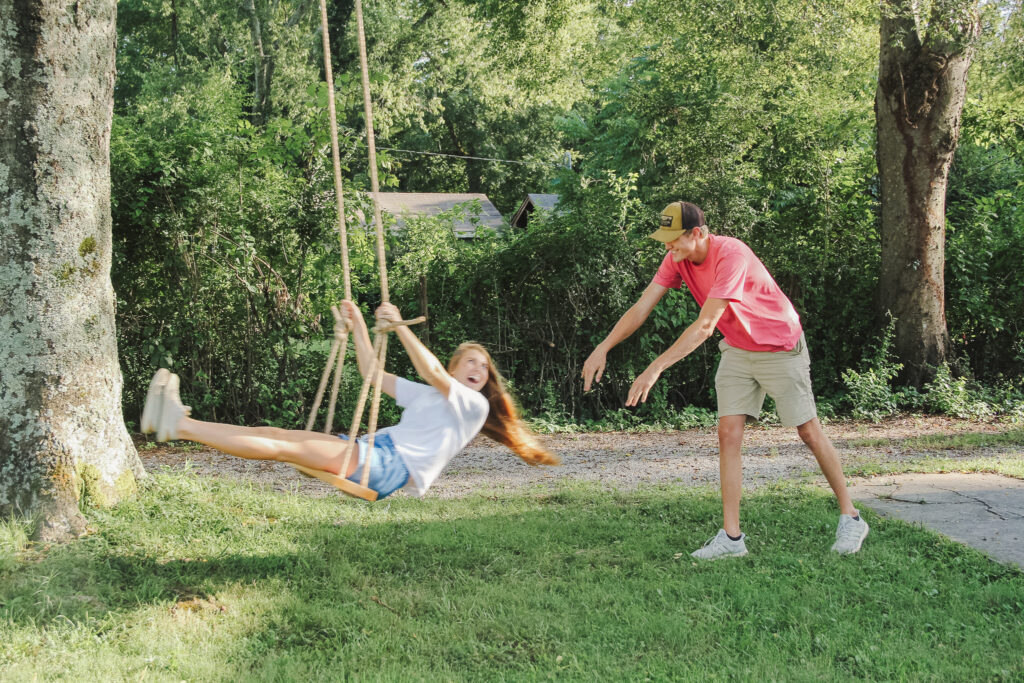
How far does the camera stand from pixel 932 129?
10.2 meters

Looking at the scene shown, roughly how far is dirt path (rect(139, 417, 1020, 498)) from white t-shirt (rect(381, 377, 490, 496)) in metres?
2.62

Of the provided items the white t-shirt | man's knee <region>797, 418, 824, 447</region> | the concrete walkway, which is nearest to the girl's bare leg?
the white t-shirt

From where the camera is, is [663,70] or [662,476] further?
[663,70]

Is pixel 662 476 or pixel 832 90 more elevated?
pixel 832 90

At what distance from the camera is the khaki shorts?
4.78 metres

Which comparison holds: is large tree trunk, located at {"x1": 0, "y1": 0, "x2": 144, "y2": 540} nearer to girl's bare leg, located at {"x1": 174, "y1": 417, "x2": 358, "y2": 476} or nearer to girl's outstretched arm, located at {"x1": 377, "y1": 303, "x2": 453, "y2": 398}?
girl's bare leg, located at {"x1": 174, "y1": 417, "x2": 358, "y2": 476}

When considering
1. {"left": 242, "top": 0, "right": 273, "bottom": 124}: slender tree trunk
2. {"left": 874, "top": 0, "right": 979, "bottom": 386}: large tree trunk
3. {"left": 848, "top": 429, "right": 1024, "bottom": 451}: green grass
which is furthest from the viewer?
{"left": 242, "top": 0, "right": 273, "bottom": 124}: slender tree trunk

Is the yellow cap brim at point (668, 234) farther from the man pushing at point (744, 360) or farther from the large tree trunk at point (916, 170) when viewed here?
the large tree trunk at point (916, 170)

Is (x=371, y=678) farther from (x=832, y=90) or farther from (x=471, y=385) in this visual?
(x=832, y=90)

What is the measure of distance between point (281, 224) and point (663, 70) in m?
6.81

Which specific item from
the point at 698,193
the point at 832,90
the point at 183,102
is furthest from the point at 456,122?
the point at 698,193

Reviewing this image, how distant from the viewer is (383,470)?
3936mm

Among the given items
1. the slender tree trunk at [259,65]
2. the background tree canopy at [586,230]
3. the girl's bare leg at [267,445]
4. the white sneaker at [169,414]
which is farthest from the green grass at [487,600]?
the slender tree trunk at [259,65]

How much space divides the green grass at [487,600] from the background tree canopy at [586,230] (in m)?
4.07
